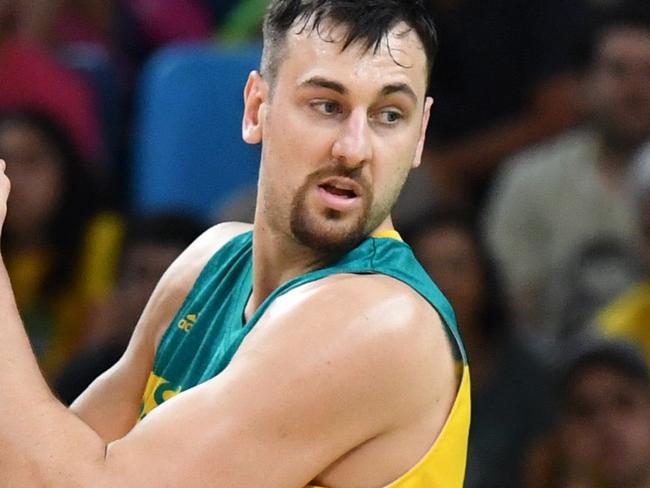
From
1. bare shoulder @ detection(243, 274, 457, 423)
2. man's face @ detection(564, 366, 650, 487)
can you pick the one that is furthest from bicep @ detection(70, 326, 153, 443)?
man's face @ detection(564, 366, 650, 487)

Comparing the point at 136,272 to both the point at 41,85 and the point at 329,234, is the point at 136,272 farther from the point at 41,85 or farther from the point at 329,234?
the point at 329,234

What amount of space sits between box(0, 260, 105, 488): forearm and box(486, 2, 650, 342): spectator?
3357 mm

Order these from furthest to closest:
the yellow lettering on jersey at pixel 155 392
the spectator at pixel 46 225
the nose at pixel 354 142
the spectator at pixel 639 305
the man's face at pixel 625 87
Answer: the man's face at pixel 625 87 → the spectator at pixel 46 225 → the spectator at pixel 639 305 → the yellow lettering on jersey at pixel 155 392 → the nose at pixel 354 142

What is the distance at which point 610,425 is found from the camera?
15.7ft

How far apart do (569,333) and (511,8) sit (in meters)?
1.49

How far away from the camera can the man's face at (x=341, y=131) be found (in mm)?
2564

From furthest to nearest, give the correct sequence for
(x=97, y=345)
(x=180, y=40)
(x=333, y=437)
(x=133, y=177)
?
1. (x=180, y=40)
2. (x=133, y=177)
3. (x=97, y=345)
4. (x=333, y=437)

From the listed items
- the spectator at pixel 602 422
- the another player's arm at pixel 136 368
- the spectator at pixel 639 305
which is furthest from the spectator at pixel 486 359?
the another player's arm at pixel 136 368

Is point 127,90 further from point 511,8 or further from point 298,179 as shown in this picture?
point 298,179

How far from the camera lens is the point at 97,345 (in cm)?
514

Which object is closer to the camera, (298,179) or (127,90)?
(298,179)

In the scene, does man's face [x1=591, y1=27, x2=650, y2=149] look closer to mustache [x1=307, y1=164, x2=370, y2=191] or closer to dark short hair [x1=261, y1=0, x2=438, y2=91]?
dark short hair [x1=261, y1=0, x2=438, y2=91]

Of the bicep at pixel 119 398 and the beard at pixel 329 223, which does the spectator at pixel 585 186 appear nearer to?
the bicep at pixel 119 398

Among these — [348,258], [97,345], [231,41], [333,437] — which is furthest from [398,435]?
[231,41]
